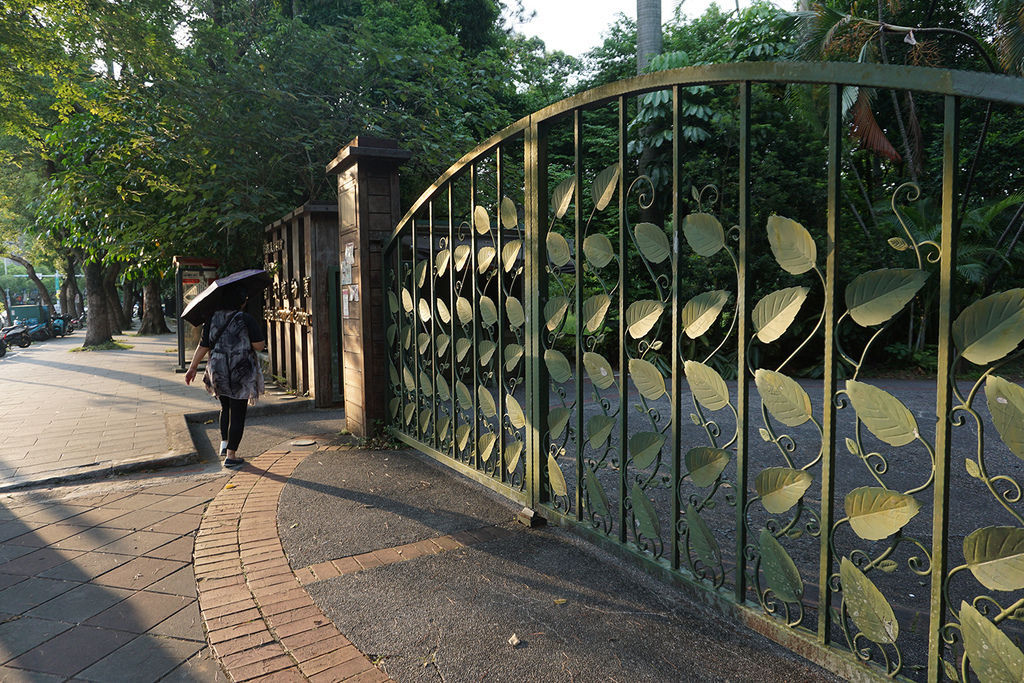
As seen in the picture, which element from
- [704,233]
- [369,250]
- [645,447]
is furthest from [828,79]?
[369,250]

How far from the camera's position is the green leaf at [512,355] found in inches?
174

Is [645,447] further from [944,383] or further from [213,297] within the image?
[213,297]

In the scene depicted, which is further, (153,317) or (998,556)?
(153,317)

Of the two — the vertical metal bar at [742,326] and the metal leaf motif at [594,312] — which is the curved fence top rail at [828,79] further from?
the metal leaf motif at [594,312]

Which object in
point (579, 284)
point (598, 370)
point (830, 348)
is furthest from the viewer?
point (579, 284)

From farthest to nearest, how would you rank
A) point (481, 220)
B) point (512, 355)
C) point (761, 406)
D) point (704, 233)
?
point (481, 220), point (512, 355), point (704, 233), point (761, 406)

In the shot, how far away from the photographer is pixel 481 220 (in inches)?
186

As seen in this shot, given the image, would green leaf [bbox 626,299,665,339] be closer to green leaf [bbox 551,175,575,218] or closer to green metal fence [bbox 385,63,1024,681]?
green metal fence [bbox 385,63,1024,681]

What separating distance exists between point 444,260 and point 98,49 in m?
10.8

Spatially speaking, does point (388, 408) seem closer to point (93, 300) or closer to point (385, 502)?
point (385, 502)

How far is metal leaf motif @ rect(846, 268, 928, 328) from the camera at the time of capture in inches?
86.1

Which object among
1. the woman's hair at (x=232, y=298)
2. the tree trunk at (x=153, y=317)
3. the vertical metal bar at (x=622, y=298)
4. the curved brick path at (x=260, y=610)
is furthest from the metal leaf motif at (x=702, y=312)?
the tree trunk at (x=153, y=317)

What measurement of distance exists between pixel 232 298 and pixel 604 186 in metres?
4.11

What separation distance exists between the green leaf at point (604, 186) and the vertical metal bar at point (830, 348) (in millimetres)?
1205
